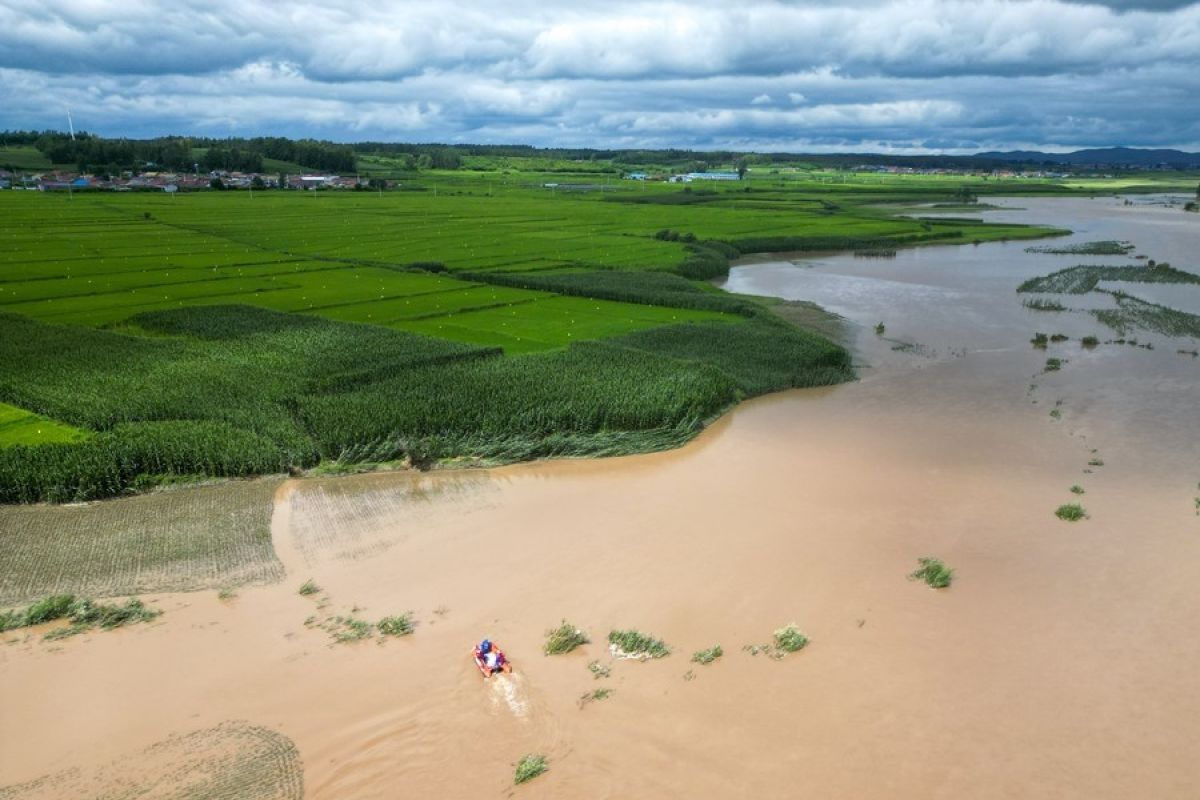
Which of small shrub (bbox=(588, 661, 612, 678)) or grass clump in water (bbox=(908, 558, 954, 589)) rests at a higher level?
grass clump in water (bbox=(908, 558, 954, 589))

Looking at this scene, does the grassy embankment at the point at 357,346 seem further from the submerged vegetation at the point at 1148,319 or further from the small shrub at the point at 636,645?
the submerged vegetation at the point at 1148,319

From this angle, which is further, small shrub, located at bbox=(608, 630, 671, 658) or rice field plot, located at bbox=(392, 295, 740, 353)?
rice field plot, located at bbox=(392, 295, 740, 353)

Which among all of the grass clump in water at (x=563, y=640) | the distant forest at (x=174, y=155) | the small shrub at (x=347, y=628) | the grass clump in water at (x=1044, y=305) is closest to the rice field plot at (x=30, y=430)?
the small shrub at (x=347, y=628)

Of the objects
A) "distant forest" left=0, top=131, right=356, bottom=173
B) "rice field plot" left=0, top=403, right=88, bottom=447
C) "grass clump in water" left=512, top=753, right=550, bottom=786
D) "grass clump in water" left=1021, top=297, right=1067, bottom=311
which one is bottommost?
"grass clump in water" left=512, top=753, right=550, bottom=786

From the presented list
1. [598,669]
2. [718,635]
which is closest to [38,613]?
[598,669]

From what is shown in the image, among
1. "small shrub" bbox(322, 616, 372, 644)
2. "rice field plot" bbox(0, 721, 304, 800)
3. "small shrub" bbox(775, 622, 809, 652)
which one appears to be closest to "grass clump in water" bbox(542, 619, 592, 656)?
"small shrub" bbox(322, 616, 372, 644)

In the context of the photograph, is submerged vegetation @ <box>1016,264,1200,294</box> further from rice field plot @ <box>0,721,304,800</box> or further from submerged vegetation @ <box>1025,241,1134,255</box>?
rice field plot @ <box>0,721,304,800</box>

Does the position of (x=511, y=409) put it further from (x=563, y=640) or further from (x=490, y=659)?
(x=490, y=659)
